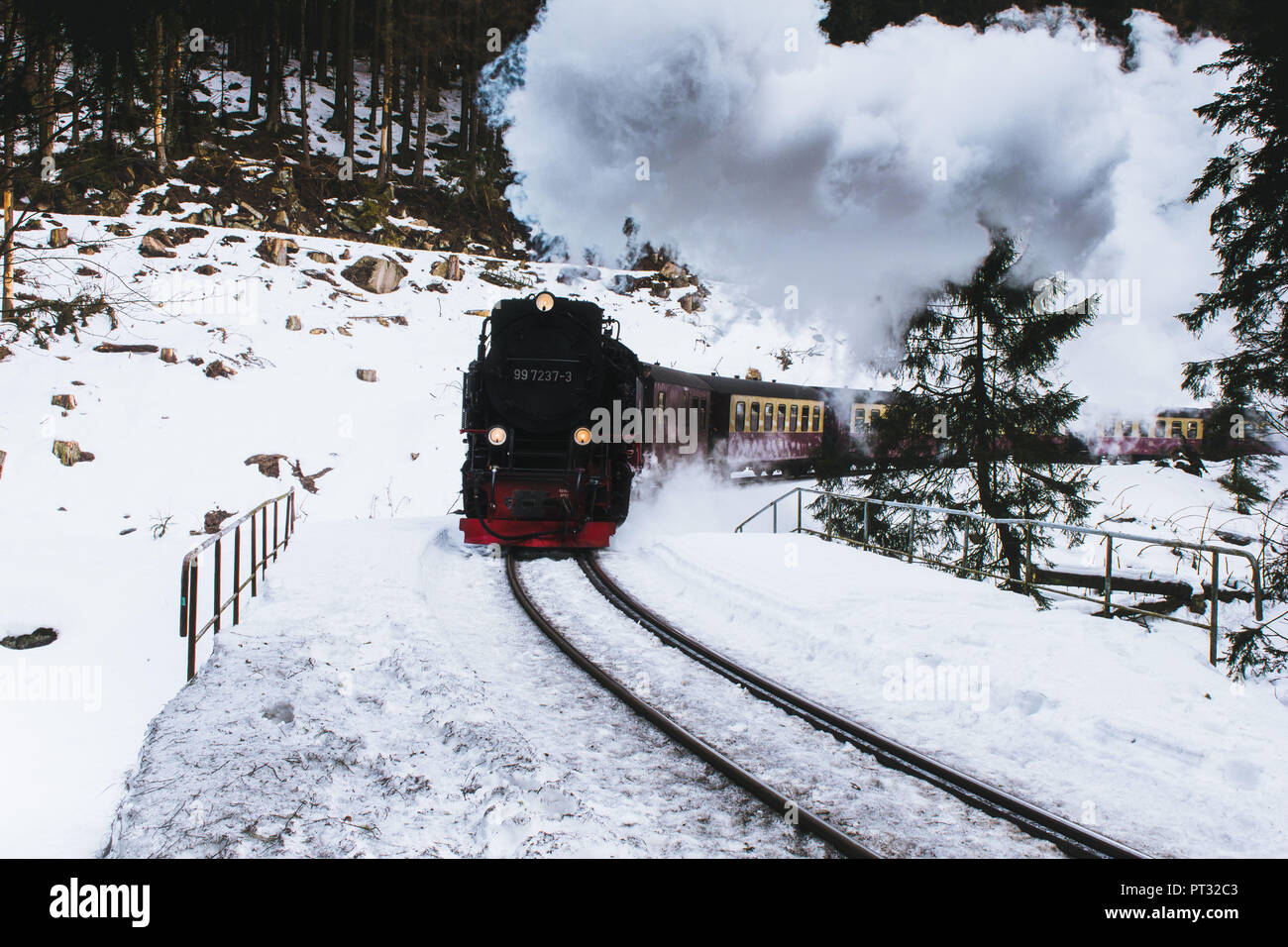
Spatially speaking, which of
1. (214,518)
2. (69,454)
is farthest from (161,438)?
(214,518)

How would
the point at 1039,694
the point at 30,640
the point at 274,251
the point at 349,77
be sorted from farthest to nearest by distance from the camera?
the point at 349,77, the point at 274,251, the point at 30,640, the point at 1039,694

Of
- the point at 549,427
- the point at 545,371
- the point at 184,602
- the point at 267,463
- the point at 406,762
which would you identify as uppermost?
the point at 545,371

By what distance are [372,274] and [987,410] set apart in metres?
20.1

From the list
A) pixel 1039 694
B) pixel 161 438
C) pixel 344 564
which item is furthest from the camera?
pixel 161 438

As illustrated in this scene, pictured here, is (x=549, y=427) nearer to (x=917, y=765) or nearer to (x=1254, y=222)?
(x=917, y=765)

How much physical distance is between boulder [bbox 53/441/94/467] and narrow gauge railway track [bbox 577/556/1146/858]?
46.6 feet

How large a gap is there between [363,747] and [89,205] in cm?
2706

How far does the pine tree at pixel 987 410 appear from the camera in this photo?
47.1 feet

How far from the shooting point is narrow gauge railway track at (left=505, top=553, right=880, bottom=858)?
351cm

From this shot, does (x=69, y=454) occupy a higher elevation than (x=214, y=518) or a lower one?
higher

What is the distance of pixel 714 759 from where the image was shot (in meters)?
4.38

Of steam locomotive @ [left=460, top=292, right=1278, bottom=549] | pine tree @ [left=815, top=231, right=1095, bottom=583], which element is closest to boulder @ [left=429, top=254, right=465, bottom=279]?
steam locomotive @ [left=460, top=292, right=1278, bottom=549]

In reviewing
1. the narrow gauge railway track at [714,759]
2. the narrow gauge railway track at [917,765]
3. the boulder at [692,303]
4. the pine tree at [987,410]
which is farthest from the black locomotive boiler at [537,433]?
the boulder at [692,303]

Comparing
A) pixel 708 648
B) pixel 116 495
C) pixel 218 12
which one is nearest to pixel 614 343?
pixel 708 648
